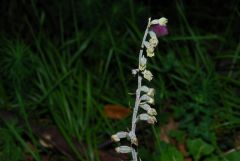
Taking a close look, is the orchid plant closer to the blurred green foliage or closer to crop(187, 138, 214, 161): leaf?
the blurred green foliage

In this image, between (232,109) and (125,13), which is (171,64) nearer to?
(232,109)

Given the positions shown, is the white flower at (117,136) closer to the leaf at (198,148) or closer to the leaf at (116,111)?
the leaf at (198,148)

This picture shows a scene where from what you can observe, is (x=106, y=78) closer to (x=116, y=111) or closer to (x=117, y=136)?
(x=116, y=111)

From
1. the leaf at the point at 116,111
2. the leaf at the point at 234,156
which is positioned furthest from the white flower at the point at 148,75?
the leaf at the point at 116,111

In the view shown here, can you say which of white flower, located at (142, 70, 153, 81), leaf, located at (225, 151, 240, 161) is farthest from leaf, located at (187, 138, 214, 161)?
white flower, located at (142, 70, 153, 81)

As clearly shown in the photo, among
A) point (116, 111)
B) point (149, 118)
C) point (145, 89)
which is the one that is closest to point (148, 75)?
point (145, 89)

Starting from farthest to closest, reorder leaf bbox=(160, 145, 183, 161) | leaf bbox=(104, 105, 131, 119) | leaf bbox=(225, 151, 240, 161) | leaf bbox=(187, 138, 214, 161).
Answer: leaf bbox=(104, 105, 131, 119)
leaf bbox=(187, 138, 214, 161)
leaf bbox=(225, 151, 240, 161)
leaf bbox=(160, 145, 183, 161)

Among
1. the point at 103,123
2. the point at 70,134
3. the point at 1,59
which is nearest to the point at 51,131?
the point at 70,134

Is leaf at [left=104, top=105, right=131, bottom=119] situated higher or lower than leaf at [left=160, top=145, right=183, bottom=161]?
higher
